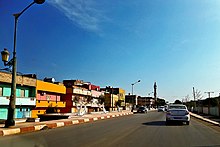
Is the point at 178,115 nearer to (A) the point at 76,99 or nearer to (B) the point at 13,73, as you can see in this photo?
(B) the point at 13,73

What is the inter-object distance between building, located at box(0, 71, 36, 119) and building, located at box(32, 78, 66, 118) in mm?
2278

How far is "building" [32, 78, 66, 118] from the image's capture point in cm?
Answer: 5086

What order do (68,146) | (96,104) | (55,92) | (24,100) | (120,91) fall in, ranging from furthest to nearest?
(120,91) → (96,104) → (55,92) → (24,100) → (68,146)

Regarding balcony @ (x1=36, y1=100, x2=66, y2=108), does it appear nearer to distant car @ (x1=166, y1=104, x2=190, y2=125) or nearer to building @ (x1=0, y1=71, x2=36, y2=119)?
building @ (x1=0, y1=71, x2=36, y2=119)

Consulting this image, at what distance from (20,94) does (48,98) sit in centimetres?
1139

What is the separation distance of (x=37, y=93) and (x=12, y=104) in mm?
33808

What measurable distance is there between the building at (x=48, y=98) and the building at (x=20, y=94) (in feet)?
7.48

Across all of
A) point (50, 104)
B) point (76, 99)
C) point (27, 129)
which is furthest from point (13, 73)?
point (76, 99)

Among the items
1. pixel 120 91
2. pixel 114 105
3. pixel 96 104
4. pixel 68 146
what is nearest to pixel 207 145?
pixel 68 146

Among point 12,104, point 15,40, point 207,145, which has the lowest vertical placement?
point 207,145

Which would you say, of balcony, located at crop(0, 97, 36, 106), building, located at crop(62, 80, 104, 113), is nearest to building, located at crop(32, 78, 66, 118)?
building, located at crop(62, 80, 104, 113)

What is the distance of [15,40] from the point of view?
18625mm

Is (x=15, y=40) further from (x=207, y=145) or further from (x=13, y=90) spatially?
(x=207, y=145)

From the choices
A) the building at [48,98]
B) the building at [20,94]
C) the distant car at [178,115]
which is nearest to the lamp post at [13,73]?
the distant car at [178,115]
